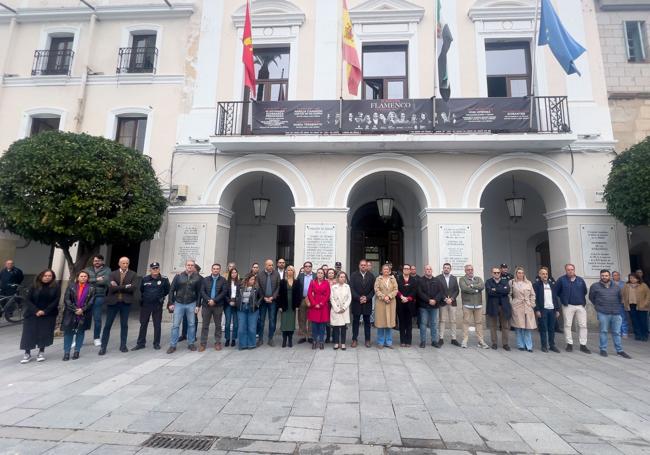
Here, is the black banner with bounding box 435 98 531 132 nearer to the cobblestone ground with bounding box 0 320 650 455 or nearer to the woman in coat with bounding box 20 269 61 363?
the cobblestone ground with bounding box 0 320 650 455

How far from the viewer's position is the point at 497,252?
12.3m

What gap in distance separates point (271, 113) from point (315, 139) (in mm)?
1651

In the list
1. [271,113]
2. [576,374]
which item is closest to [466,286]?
[576,374]

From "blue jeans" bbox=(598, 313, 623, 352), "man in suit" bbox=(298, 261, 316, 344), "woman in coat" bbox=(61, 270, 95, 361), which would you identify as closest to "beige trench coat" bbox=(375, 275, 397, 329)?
"man in suit" bbox=(298, 261, 316, 344)

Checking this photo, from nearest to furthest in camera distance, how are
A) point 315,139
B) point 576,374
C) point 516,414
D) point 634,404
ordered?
1. point 516,414
2. point 634,404
3. point 576,374
4. point 315,139

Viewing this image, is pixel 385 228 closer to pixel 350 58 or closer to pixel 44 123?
pixel 350 58

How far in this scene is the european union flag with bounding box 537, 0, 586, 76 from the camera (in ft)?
29.0

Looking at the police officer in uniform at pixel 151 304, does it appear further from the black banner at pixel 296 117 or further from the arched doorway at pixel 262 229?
the arched doorway at pixel 262 229

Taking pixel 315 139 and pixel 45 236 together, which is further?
pixel 315 139

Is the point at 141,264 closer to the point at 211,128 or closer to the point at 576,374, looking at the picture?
the point at 211,128

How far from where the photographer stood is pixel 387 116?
385 inches

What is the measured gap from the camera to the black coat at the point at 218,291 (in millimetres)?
7156

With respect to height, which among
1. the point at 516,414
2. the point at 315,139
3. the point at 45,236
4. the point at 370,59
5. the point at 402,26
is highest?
the point at 402,26

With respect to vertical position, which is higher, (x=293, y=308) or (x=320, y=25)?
(x=320, y=25)
